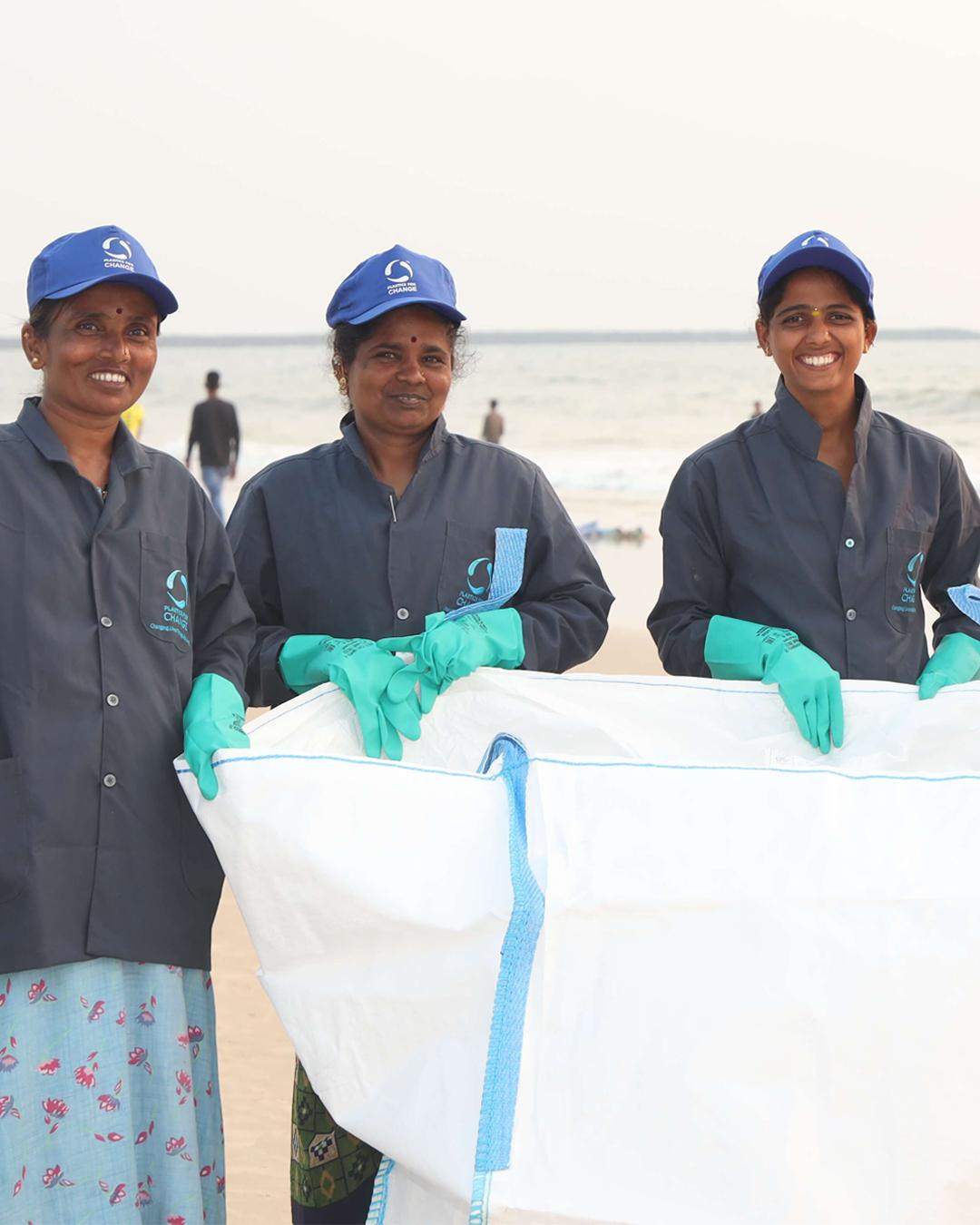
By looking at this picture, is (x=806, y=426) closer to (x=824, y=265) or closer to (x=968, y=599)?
(x=824, y=265)

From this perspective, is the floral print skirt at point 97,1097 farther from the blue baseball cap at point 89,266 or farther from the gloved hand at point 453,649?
the blue baseball cap at point 89,266

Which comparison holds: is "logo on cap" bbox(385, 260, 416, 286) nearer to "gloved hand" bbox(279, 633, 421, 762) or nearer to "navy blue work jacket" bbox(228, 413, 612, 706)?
"navy blue work jacket" bbox(228, 413, 612, 706)

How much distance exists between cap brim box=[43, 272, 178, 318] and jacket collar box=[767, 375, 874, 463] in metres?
1.17

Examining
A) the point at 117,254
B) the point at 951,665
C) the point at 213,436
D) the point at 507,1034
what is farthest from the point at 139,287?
the point at 213,436

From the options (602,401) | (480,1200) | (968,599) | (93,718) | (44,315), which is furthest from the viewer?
(602,401)

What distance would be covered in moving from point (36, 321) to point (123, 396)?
8.1 inches

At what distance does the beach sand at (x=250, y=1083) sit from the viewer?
10.8 feet

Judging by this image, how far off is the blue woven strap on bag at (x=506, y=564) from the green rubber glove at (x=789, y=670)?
0.39 meters

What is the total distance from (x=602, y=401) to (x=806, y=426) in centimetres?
2706

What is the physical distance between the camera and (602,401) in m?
29.5

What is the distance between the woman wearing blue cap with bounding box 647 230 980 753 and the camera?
270 centimetres

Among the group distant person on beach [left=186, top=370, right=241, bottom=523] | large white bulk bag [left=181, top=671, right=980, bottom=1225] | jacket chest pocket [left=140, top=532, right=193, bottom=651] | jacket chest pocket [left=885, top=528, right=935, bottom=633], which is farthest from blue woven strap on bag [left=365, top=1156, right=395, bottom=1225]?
distant person on beach [left=186, top=370, right=241, bottom=523]

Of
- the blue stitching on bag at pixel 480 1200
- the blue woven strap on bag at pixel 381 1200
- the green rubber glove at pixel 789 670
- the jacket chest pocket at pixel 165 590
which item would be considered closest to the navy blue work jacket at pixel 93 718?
the jacket chest pocket at pixel 165 590

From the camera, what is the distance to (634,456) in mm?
22906
